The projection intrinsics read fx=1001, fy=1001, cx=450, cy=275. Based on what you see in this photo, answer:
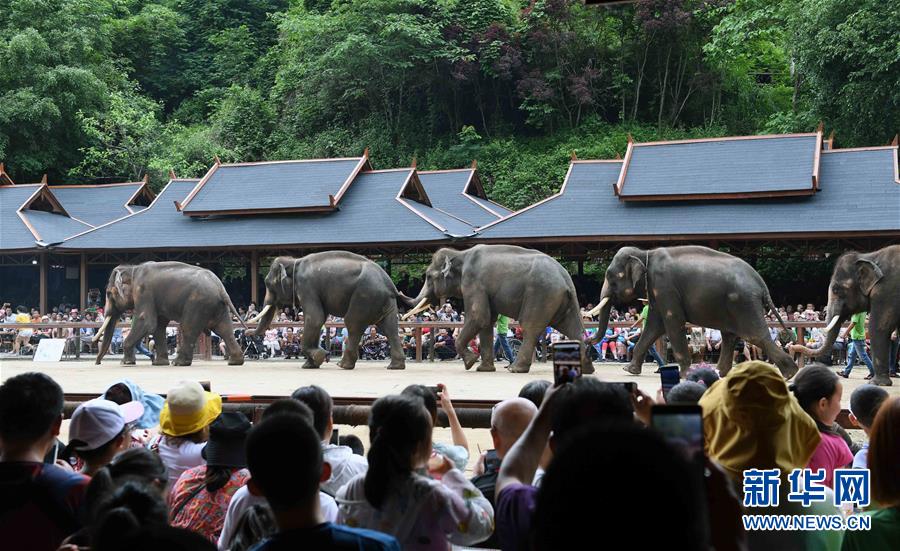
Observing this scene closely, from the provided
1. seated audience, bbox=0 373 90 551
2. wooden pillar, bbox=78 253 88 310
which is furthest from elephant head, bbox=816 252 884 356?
wooden pillar, bbox=78 253 88 310

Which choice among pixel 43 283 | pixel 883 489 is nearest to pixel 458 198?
pixel 43 283

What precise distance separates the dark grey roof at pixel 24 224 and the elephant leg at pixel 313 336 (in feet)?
44.9

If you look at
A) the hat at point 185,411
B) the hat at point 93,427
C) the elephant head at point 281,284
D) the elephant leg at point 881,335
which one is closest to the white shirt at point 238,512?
the hat at point 93,427

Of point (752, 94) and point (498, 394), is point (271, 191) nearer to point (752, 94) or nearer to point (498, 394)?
point (498, 394)

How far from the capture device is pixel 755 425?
316 cm

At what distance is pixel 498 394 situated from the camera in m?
10.4

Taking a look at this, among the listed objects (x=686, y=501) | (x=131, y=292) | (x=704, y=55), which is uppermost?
(x=704, y=55)

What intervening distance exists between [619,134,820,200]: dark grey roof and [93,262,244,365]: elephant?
35.6 feet

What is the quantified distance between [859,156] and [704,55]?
1880cm

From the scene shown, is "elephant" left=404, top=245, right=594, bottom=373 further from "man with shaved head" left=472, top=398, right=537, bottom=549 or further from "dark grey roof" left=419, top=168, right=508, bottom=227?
"dark grey roof" left=419, top=168, right=508, bottom=227

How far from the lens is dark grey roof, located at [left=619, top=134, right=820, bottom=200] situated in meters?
24.0

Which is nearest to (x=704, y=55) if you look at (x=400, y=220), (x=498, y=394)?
(x=400, y=220)

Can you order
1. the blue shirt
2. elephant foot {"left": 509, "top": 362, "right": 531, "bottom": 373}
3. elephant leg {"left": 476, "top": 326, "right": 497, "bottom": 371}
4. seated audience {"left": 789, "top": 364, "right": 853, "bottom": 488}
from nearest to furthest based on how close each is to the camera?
1. the blue shirt
2. seated audience {"left": 789, "top": 364, "right": 853, "bottom": 488}
3. elephant foot {"left": 509, "top": 362, "right": 531, "bottom": 373}
4. elephant leg {"left": 476, "top": 326, "right": 497, "bottom": 371}

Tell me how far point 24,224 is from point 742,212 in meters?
19.9
